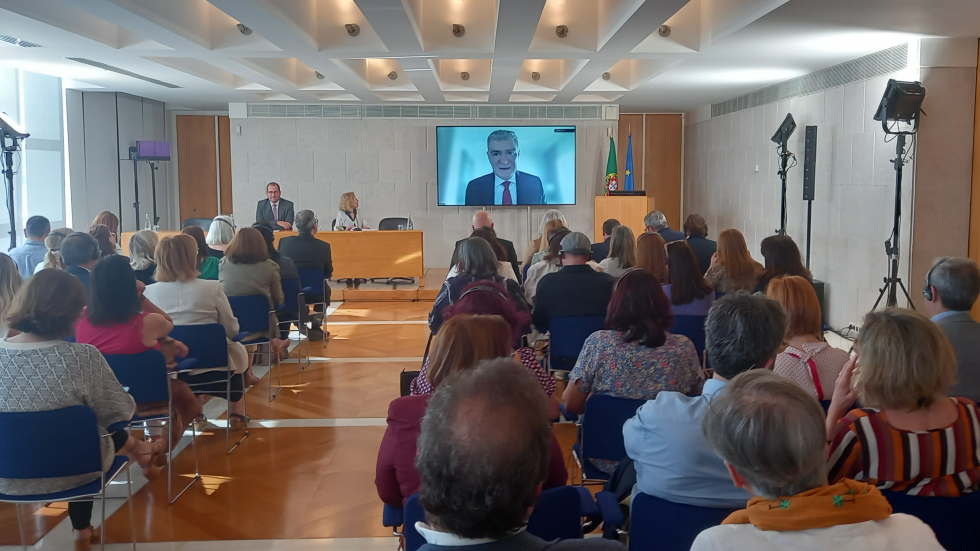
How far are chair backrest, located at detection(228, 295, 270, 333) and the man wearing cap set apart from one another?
6.34ft

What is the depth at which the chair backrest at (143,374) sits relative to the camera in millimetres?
3568

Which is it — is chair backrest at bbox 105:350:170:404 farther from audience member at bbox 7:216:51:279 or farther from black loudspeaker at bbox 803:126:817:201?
black loudspeaker at bbox 803:126:817:201

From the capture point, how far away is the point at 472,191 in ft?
43.1

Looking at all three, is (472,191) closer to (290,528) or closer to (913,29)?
(913,29)

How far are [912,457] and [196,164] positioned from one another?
14.1 meters

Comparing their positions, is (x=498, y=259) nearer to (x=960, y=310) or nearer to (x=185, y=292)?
(x=185, y=292)

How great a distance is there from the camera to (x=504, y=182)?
13078mm

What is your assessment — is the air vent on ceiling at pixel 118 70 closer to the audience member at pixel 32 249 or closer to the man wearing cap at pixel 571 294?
the audience member at pixel 32 249

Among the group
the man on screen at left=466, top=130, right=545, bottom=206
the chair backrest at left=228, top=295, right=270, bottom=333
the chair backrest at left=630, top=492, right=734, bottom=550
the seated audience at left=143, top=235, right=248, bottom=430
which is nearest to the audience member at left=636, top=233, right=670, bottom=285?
the chair backrest at left=228, top=295, right=270, bottom=333

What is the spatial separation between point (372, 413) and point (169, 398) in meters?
1.75

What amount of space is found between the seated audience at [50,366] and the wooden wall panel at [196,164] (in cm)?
1185

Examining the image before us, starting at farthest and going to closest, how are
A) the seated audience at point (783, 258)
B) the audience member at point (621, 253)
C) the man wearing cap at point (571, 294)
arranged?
the audience member at point (621, 253) → the seated audience at point (783, 258) → the man wearing cap at point (571, 294)

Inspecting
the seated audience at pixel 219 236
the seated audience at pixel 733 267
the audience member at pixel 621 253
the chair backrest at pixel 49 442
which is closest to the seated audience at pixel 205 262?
the seated audience at pixel 219 236

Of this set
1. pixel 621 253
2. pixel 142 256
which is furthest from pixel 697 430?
pixel 142 256
